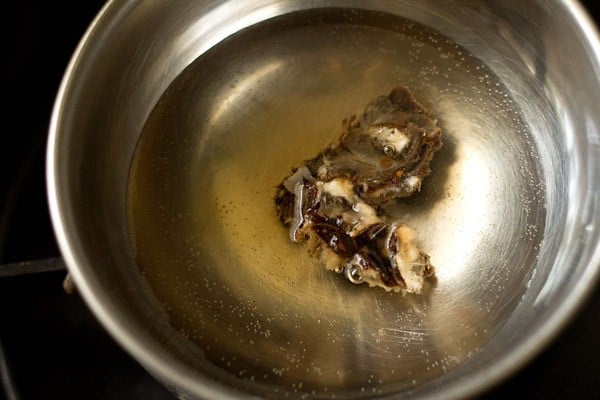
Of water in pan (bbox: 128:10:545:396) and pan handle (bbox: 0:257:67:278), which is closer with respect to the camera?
water in pan (bbox: 128:10:545:396)

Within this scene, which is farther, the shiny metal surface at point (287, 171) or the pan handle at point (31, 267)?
the pan handle at point (31, 267)

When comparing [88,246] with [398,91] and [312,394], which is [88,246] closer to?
[312,394]

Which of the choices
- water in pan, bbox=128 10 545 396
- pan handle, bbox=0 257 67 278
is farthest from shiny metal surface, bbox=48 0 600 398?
pan handle, bbox=0 257 67 278

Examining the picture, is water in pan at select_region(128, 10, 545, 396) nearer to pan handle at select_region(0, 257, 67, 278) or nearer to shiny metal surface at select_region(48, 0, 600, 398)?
shiny metal surface at select_region(48, 0, 600, 398)

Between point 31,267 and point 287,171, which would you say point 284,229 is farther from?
point 31,267

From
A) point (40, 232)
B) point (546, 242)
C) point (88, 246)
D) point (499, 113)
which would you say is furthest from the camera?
point (40, 232)

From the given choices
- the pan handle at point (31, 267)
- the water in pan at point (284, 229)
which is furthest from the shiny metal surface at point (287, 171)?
the pan handle at point (31, 267)

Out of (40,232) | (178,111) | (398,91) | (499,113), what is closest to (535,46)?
(499,113)

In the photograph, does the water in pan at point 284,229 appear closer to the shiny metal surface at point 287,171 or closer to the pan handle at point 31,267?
the shiny metal surface at point 287,171
